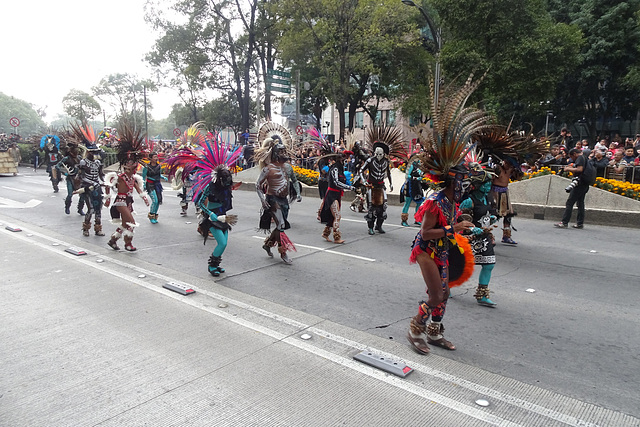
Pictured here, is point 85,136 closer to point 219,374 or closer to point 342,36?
point 219,374

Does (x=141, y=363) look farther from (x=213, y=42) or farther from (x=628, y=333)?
(x=213, y=42)

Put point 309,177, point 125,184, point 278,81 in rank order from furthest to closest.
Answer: point 278,81 < point 309,177 < point 125,184

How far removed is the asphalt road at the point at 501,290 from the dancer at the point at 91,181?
413mm

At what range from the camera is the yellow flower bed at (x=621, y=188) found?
11.3 m

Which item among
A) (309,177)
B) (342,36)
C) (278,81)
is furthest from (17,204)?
(342,36)

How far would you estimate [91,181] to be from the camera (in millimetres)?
10180

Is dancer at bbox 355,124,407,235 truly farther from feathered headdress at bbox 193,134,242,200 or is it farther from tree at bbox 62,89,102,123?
tree at bbox 62,89,102,123

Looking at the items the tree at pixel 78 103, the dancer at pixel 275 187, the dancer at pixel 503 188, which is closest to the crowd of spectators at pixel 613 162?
the dancer at pixel 503 188

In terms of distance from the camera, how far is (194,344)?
4531mm

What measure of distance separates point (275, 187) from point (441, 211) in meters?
3.99

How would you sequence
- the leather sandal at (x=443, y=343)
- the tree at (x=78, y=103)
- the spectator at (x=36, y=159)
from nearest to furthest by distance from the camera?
the leather sandal at (x=443, y=343), the spectator at (x=36, y=159), the tree at (x=78, y=103)

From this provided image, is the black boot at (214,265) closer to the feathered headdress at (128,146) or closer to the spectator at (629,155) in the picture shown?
the feathered headdress at (128,146)

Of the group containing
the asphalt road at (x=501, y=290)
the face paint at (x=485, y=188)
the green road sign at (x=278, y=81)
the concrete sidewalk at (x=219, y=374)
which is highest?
the green road sign at (x=278, y=81)

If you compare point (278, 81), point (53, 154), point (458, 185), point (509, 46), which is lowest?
point (458, 185)
